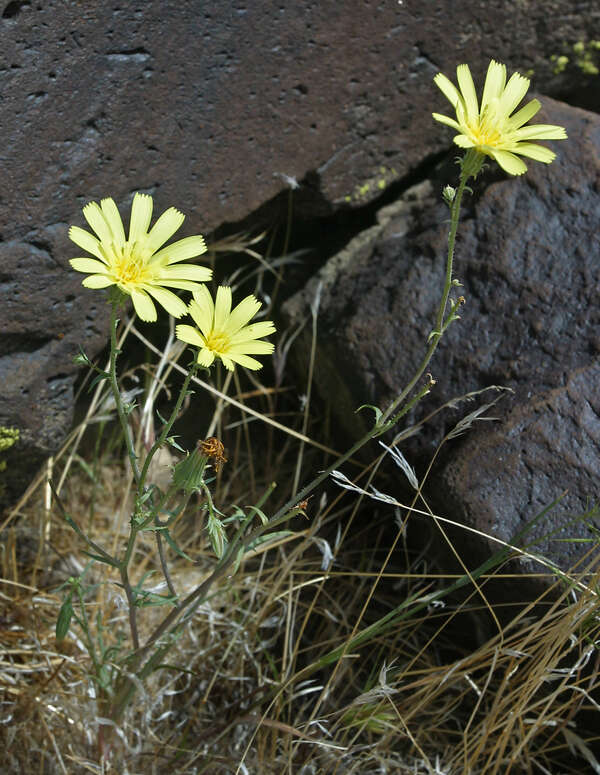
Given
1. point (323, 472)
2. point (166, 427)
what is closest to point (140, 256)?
point (166, 427)

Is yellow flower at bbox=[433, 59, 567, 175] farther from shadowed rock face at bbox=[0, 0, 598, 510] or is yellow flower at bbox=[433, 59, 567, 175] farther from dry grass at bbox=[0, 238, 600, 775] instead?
dry grass at bbox=[0, 238, 600, 775]

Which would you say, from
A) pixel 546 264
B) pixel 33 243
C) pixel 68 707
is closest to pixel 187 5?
pixel 33 243

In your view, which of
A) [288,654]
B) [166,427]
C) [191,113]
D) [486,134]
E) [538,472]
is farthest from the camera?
[288,654]

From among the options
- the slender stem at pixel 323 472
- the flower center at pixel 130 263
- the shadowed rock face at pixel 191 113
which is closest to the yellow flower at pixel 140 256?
the flower center at pixel 130 263

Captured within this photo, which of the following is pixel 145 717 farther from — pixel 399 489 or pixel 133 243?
pixel 133 243

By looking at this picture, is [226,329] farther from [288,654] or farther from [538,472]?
[288,654]

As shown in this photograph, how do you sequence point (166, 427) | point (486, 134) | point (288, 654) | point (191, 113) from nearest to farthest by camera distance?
1. point (166, 427)
2. point (486, 134)
3. point (191, 113)
4. point (288, 654)

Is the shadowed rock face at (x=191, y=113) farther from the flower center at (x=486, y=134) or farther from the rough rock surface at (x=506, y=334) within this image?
the flower center at (x=486, y=134)
